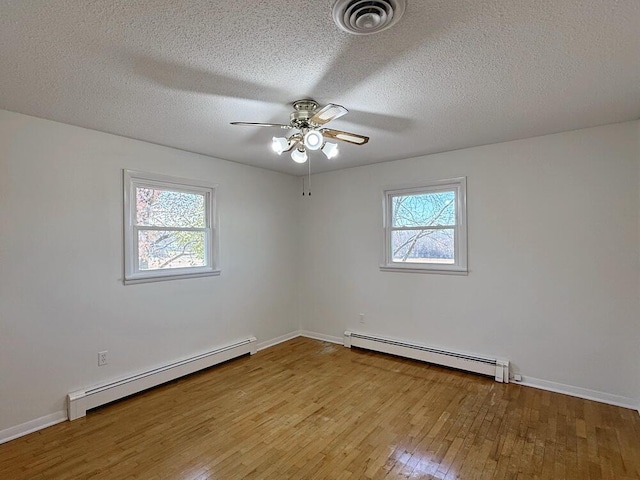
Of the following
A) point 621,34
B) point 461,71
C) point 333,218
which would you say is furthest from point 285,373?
point 621,34

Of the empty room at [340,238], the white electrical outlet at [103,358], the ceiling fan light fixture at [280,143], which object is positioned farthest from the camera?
the white electrical outlet at [103,358]

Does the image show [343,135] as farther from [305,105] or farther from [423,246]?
[423,246]

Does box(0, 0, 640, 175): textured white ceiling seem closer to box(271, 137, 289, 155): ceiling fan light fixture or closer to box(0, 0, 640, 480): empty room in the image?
box(0, 0, 640, 480): empty room

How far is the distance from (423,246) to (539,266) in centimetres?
122

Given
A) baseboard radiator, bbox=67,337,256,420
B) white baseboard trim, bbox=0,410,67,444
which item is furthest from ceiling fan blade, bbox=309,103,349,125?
white baseboard trim, bbox=0,410,67,444

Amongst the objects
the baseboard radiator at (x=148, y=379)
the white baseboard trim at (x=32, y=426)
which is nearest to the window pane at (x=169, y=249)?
the baseboard radiator at (x=148, y=379)

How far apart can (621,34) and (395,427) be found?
281cm

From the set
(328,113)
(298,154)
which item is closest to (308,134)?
(328,113)

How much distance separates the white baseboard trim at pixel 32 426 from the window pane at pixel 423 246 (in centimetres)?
368

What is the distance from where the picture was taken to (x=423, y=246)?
4.08 metres

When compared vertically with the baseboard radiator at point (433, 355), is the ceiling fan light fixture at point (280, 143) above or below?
above

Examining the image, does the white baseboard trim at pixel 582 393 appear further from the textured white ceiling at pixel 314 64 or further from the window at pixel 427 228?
the textured white ceiling at pixel 314 64

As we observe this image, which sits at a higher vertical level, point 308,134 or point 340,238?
point 308,134

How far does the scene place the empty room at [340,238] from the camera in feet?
5.64
